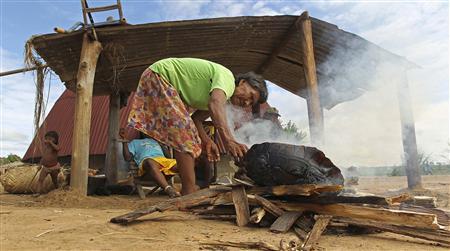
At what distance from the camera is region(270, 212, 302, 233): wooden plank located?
222 centimetres

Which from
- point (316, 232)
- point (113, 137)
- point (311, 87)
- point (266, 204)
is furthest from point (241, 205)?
point (113, 137)

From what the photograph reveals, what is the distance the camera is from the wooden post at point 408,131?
6.30 m

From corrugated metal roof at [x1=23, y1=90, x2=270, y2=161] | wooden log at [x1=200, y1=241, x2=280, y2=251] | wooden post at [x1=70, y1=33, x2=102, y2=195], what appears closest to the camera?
wooden log at [x1=200, y1=241, x2=280, y2=251]

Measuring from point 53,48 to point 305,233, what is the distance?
4273 mm

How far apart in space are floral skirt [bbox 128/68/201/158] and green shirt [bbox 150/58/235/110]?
67mm

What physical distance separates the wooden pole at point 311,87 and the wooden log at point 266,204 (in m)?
2.35

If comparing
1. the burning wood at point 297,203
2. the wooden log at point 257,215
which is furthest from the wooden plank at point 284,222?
the wooden log at point 257,215

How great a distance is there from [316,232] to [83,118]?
11.2 ft

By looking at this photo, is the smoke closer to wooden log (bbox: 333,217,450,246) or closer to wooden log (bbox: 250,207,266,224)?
wooden log (bbox: 250,207,266,224)

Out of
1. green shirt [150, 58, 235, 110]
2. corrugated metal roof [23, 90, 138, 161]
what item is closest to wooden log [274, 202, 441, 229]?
green shirt [150, 58, 235, 110]

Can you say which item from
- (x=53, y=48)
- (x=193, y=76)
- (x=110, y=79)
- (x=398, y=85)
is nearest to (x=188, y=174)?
(x=193, y=76)

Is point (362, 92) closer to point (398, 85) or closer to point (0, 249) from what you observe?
point (398, 85)

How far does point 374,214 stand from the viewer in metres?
2.36

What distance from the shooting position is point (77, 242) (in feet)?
6.21
